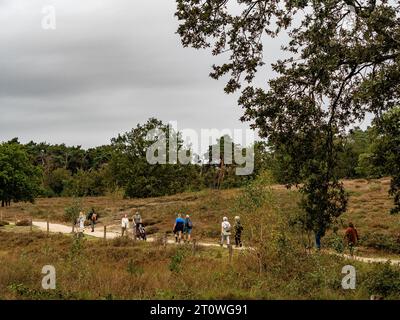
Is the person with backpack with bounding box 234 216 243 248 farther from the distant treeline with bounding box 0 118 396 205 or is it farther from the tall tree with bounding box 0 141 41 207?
the tall tree with bounding box 0 141 41 207


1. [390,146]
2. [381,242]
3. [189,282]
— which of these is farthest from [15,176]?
[390,146]

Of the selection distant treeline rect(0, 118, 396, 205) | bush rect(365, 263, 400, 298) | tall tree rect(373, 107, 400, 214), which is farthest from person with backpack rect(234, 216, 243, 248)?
distant treeline rect(0, 118, 396, 205)

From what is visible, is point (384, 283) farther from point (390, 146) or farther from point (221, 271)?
point (221, 271)

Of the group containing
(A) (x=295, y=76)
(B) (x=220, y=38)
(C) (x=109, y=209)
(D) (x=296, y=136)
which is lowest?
(C) (x=109, y=209)

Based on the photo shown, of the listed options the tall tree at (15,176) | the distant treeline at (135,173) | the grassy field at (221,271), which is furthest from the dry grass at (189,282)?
the tall tree at (15,176)

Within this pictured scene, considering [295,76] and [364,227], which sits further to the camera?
[364,227]

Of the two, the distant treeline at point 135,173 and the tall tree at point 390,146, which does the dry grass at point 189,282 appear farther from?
the distant treeline at point 135,173

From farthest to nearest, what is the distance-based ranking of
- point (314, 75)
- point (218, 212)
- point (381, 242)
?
point (218, 212)
point (381, 242)
point (314, 75)
